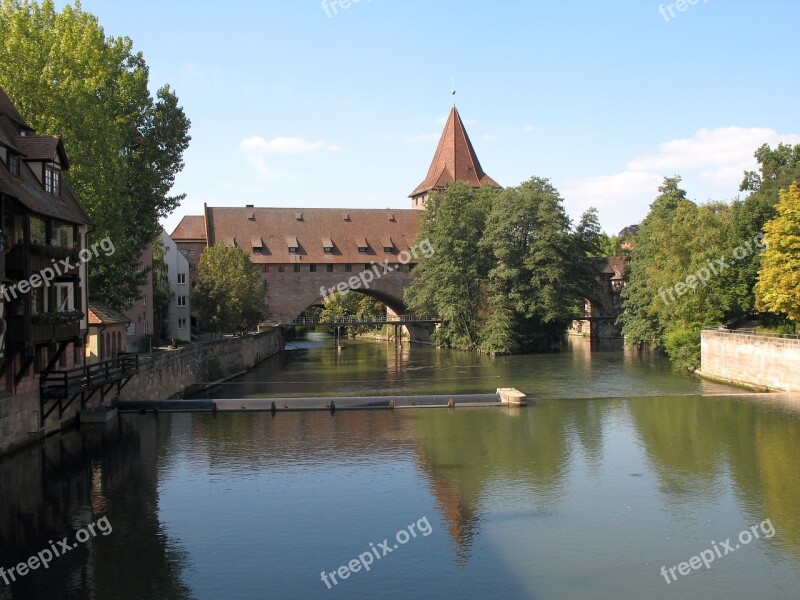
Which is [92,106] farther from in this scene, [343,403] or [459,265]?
[459,265]

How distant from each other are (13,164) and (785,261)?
30.3 m

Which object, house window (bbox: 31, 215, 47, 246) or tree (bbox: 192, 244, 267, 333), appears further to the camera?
tree (bbox: 192, 244, 267, 333)

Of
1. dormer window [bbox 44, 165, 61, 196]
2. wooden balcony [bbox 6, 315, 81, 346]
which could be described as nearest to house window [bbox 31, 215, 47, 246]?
dormer window [bbox 44, 165, 61, 196]

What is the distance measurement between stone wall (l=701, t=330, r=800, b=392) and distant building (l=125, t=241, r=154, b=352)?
28.9 meters

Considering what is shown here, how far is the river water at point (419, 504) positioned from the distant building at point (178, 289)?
97.3 ft

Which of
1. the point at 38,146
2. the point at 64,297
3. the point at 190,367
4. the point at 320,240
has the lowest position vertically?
the point at 190,367

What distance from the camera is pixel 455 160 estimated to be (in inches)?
3110

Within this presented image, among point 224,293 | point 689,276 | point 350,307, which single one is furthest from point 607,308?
point 224,293

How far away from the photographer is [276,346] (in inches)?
2660

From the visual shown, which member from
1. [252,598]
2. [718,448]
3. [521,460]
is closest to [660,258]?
[718,448]

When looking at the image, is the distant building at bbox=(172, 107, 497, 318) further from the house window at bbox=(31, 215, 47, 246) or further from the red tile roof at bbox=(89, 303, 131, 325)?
the house window at bbox=(31, 215, 47, 246)

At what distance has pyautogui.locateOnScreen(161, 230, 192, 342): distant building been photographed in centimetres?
5884

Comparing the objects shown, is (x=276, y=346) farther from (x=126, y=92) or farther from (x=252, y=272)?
(x=126, y=92)

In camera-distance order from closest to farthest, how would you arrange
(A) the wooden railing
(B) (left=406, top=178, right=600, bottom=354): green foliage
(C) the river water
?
(C) the river water
(A) the wooden railing
(B) (left=406, top=178, right=600, bottom=354): green foliage
